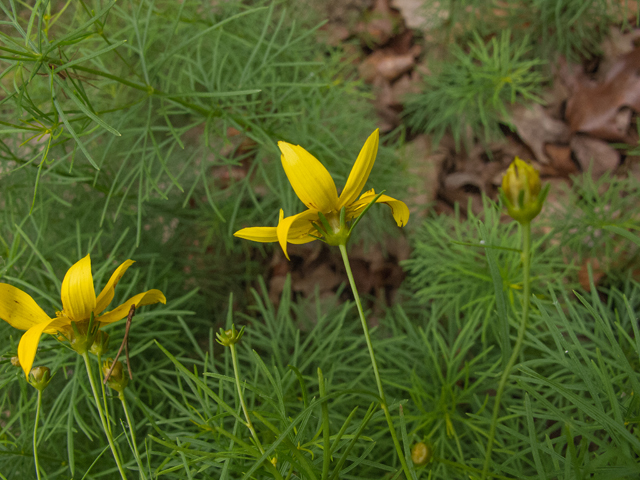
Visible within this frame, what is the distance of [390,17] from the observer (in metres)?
1.47

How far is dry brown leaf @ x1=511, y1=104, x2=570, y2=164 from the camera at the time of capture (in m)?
1.24

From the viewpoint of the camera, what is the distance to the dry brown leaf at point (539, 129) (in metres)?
1.24

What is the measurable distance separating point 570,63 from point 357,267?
983 mm

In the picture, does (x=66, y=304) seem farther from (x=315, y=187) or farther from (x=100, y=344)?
(x=315, y=187)

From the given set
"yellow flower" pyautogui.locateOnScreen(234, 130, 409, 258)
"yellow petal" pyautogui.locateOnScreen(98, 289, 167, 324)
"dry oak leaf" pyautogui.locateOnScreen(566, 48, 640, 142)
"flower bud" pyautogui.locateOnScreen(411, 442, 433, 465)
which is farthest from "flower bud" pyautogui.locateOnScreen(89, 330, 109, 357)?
"dry oak leaf" pyautogui.locateOnScreen(566, 48, 640, 142)

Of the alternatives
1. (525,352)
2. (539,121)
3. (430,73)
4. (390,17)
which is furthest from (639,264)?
(390,17)

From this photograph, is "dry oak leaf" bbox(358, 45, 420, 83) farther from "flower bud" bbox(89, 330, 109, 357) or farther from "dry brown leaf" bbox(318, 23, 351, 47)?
"flower bud" bbox(89, 330, 109, 357)

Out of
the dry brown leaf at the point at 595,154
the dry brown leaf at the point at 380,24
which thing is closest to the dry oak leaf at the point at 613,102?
the dry brown leaf at the point at 595,154

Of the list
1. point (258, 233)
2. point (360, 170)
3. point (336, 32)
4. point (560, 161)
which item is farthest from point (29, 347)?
point (336, 32)

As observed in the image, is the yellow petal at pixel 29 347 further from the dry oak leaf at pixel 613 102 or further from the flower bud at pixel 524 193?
the dry oak leaf at pixel 613 102

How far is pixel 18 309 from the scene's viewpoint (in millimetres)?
367

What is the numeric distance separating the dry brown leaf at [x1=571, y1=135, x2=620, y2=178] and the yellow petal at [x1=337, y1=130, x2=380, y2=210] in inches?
45.4

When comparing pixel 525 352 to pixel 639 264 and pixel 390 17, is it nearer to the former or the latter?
→ pixel 639 264

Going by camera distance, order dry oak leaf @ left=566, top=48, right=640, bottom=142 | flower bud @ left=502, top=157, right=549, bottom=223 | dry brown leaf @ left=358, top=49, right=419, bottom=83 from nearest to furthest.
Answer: flower bud @ left=502, top=157, right=549, bottom=223 < dry oak leaf @ left=566, top=48, right=640, bottom=142 < dry brown leaf @ left=358, top=49, right=419, bottom=83
